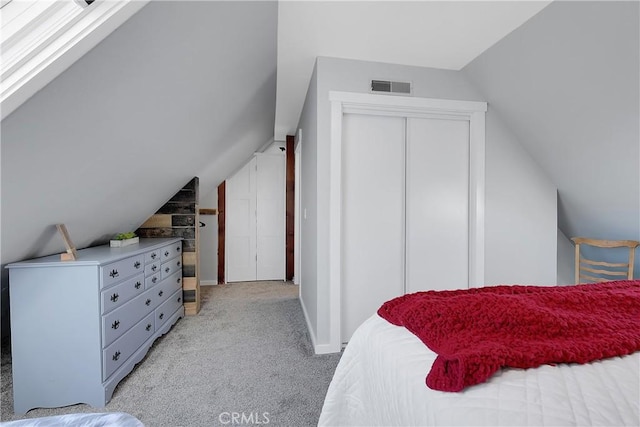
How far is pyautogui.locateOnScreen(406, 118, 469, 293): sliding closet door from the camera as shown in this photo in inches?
94.4

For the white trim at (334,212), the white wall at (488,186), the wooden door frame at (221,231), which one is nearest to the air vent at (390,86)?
the white wall at (488,186)

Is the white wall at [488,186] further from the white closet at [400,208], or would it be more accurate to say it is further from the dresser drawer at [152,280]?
the dresser drawer at [152,280]

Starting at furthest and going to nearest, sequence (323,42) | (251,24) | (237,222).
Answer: (237,222) < (323,42) < (251,24)

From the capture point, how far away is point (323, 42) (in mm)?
2023

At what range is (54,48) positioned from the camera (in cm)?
94

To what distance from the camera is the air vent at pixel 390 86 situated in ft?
7.47

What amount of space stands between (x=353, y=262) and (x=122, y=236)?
187cm

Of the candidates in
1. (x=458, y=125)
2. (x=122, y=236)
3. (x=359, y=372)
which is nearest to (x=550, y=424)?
(x=359, y=372)

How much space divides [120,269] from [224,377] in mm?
950

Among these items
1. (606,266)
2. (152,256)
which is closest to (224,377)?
(152,256)

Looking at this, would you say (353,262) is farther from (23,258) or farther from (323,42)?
(23,258)

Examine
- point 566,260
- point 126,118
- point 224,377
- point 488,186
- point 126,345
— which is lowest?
point 224,377

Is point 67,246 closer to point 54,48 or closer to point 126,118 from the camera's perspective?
point 126,118

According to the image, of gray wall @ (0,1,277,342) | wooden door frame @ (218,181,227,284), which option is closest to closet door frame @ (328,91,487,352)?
gray wall @ (0,1,277,342)
